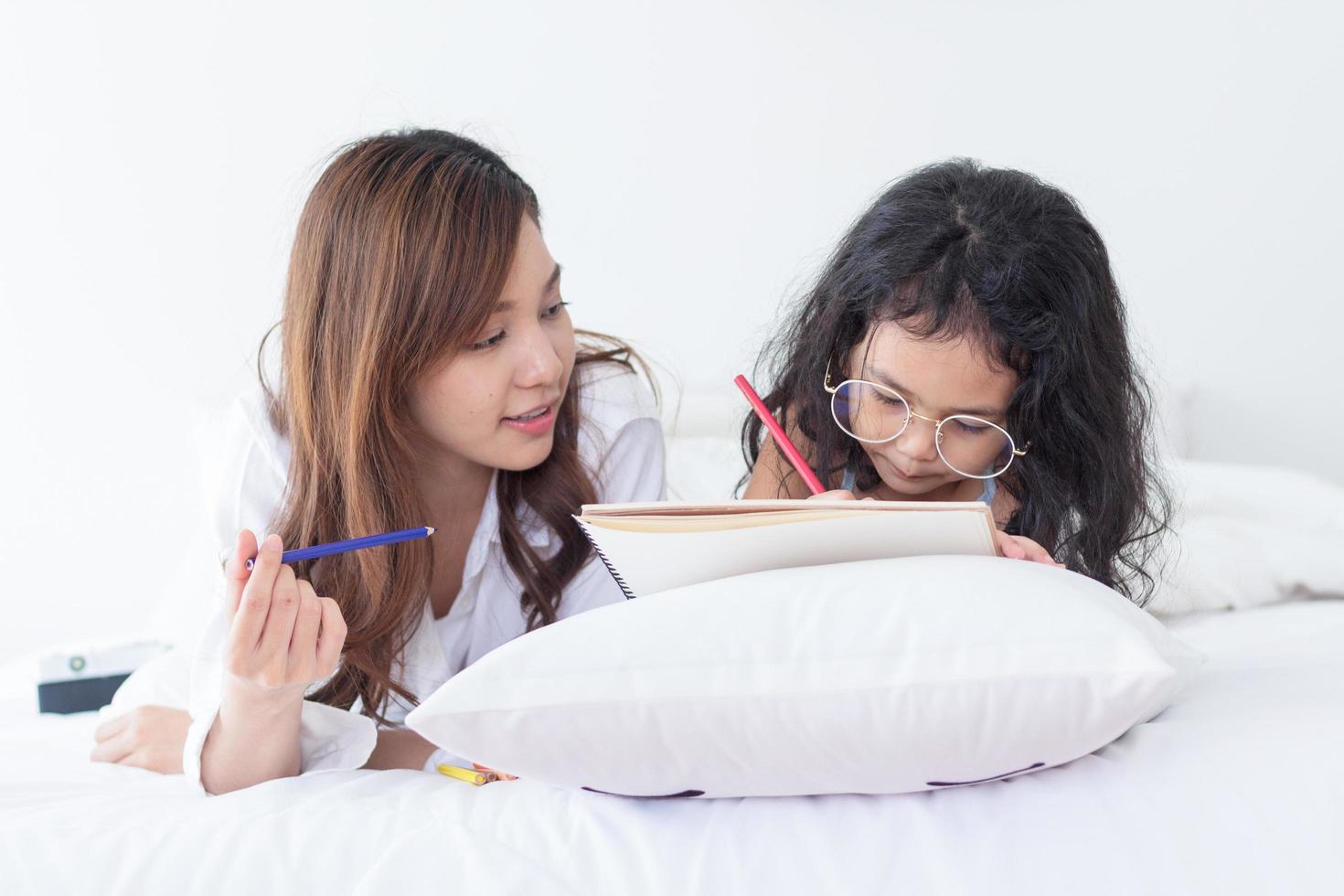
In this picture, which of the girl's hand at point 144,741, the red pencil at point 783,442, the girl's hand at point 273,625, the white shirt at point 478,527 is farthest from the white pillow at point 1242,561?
the girl's hand at point 144,741

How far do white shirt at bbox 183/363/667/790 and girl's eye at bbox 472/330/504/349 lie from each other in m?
0.23

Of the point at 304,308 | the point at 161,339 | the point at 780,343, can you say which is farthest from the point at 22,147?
the point at 780,343

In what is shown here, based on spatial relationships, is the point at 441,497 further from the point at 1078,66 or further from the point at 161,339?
the point at 1078,66

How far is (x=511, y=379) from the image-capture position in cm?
114

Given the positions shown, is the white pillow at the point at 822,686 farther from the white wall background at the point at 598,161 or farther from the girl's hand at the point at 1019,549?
the white wall background at the point at 598,161

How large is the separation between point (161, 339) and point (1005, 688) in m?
1.92

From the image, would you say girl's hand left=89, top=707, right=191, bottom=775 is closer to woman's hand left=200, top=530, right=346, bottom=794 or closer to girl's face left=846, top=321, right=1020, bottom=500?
woman's hand left=200, top=530, right=346, bottom=794

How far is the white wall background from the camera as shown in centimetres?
212

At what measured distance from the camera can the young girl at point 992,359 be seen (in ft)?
3.60

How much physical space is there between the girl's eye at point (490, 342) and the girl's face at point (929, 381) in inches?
14.9

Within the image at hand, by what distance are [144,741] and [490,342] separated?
1.80ft

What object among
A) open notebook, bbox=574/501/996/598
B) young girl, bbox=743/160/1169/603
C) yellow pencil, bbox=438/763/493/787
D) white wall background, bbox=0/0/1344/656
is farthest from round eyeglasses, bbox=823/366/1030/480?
white wall background, bbox=0/0/1344/656

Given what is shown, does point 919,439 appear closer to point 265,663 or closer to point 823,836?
point 823,836

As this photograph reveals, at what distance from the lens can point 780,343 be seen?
1407mm
